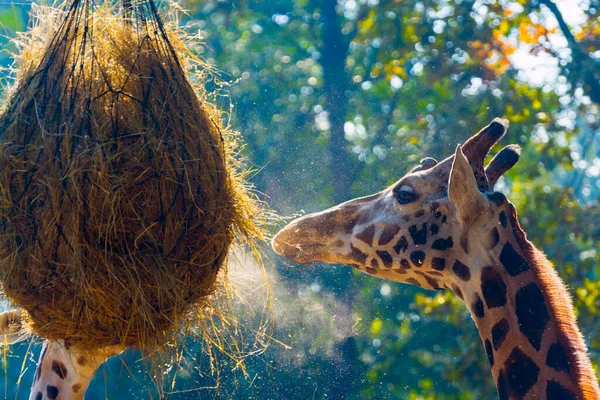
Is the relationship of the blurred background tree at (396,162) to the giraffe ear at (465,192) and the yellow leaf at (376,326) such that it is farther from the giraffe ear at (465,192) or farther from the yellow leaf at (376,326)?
the giraffe ear at (465,192)

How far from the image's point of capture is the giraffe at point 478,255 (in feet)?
7.75

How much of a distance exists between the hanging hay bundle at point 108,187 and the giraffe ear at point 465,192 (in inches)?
31.9

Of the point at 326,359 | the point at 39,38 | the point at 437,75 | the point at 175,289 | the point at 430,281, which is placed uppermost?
the point at 39,38

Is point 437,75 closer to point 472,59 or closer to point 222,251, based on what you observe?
point 472,59

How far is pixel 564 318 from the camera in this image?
2404mm

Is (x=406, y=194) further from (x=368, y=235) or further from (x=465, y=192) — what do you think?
(x=465, y=192)

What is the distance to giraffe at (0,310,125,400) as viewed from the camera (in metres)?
2.69

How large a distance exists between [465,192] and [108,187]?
1281 millimetres

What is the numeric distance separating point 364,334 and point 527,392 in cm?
623

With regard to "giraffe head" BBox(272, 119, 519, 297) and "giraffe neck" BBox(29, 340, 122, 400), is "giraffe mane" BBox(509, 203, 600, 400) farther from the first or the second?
"giraffe neck" BBox(29, 340, 122, 400)

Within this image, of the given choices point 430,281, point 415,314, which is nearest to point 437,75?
point 415,314

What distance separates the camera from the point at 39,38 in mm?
2520

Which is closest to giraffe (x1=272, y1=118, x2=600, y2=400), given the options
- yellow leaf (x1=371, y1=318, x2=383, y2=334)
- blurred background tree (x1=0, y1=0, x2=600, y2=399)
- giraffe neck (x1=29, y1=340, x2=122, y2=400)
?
giraffe neck (x1=29, y1=340, x2=122, y2=400)

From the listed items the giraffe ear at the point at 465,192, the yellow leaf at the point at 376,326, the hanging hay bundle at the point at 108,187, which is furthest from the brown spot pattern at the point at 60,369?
the yellow leaf at the point at 376,326
